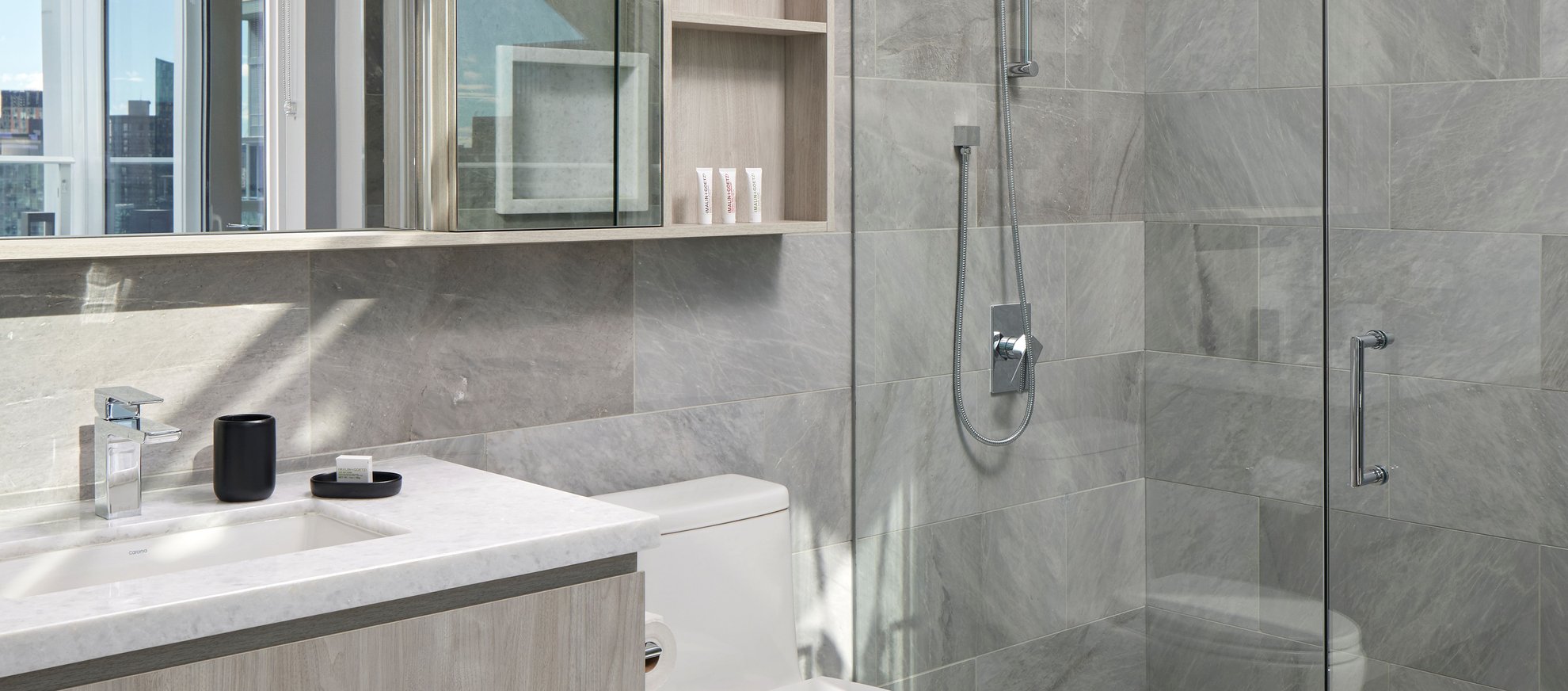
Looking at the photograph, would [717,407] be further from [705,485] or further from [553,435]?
[553,435]

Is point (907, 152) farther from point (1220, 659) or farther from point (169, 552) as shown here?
point (169, 552)

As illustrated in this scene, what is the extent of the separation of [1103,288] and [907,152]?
0.42 meters

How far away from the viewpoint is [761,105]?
7.17 feet

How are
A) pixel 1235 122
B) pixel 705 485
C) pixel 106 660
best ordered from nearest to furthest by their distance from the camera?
pixel 106 660, pixel 1235 122, pixel 705 485

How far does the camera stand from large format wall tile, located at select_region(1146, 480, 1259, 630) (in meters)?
1.94

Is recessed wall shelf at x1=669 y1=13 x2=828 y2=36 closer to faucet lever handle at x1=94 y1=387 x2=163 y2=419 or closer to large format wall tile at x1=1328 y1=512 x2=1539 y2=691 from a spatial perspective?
faucet lever handle at x1=94 y1=387 x2=163 y2=419

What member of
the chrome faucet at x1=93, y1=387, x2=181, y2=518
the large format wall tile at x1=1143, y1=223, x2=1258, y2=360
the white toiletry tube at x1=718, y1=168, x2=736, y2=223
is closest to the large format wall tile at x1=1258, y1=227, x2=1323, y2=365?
the large format wall tile at x1=1143, y1=223, x2=1258, y2=360

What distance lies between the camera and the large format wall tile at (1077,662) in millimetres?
2123

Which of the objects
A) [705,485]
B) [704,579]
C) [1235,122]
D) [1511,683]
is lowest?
[1511,683]

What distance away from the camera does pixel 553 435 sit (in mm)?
1955

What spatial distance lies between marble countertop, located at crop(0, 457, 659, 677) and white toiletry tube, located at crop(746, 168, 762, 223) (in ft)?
2.12

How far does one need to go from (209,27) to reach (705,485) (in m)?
0.97

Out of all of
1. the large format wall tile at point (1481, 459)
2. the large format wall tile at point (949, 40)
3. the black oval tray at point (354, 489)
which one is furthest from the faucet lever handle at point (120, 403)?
the large format wall tile at point (1481, 459)

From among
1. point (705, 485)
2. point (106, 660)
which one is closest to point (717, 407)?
point (705, 485)
